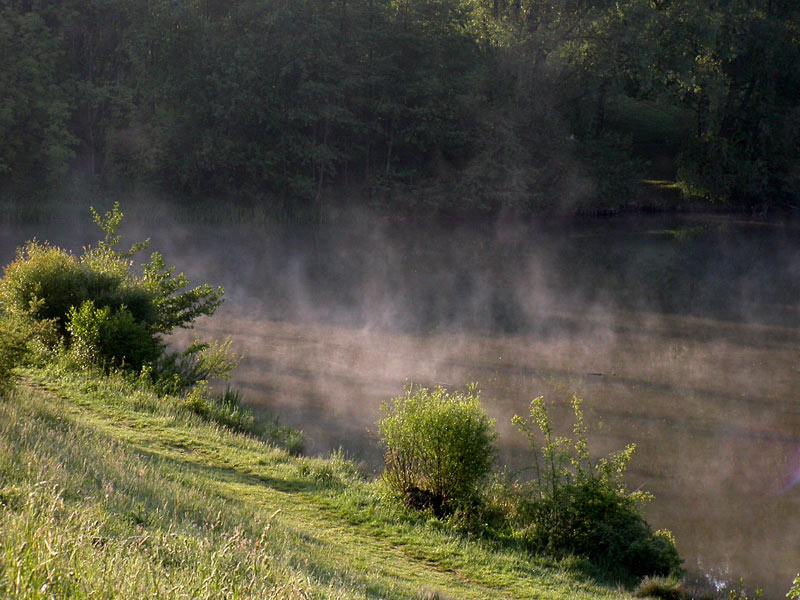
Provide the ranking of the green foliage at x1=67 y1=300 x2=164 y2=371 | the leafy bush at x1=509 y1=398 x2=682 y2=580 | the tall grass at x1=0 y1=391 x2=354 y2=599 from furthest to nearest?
the green foliage at x1=67 y1=300 x2=164 y2=371 → the leafy bush at x1=509 y1=398 x2=682 y2=580 → the tall grass at x1=0 y1=391 x2=354 y2=599

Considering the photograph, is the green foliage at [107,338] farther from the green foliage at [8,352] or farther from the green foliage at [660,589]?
the green foliage at [660,589]

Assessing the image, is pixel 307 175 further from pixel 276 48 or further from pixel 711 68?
pixel 711 68

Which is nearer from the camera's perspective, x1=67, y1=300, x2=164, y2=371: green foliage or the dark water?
the dark water

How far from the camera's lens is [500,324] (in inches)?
898

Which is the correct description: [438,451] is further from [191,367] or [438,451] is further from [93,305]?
[191,367]

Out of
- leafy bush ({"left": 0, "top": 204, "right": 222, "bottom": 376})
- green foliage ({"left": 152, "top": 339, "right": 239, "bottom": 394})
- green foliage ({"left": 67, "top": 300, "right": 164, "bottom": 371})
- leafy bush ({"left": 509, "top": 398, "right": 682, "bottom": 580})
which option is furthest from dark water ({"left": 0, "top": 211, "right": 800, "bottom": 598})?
green foliage ({"left": 67, "top": 300, "right": 164, "bottom": 371})

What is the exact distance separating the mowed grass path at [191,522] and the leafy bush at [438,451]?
0.42 meters

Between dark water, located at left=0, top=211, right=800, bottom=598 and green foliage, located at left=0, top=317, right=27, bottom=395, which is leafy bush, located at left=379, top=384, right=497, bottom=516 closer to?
dark water, located at left=0, top=211, right=800, bottom=598

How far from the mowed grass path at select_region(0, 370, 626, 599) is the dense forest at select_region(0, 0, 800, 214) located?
28.2m

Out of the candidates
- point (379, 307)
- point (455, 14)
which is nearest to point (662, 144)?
point (455, 14)

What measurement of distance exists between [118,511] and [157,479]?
155 centimetres

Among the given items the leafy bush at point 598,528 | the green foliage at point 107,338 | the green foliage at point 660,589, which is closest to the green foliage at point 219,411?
the green foliage at point 107,338

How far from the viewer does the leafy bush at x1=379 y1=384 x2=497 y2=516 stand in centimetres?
970

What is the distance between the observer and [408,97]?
143ft
